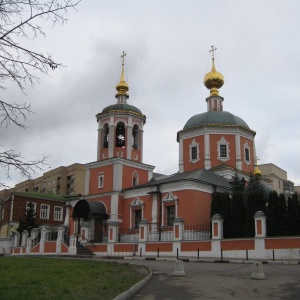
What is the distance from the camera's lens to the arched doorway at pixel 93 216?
1163 inches

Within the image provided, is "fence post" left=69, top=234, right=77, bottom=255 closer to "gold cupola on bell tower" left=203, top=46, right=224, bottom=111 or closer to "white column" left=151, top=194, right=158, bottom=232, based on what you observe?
"white column" left=151, top=194, right=158, bottom=232

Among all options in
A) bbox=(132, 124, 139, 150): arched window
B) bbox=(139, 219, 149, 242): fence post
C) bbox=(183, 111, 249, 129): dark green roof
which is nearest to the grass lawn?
bbox=(139, 219, 149, 242): fence post

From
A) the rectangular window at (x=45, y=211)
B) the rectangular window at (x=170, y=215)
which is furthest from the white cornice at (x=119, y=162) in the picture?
the rectangular window at (x=45, y=211)

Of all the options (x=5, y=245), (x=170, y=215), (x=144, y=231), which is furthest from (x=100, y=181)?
(x=5, y=245)

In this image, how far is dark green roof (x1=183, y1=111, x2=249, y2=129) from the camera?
3347 centimetres

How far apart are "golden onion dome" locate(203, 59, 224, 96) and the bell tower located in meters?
7.91

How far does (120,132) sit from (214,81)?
10.4 metres

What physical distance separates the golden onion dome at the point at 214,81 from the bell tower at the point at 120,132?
25.9 feet

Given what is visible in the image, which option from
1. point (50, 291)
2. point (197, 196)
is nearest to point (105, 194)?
point (197, 196)

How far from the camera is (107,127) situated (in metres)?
32.8

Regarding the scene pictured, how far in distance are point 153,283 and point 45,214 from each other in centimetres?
3738

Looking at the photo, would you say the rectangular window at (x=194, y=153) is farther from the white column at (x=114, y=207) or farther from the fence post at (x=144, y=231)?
the fence post at (x=144, y=231)

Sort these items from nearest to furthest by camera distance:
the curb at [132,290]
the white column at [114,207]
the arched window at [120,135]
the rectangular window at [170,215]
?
the curb at [132,290] < the rectangular window at [170,215] < the white column at [114,207] < the arched window at [120,135]

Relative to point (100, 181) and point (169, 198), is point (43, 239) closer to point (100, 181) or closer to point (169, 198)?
point (100, 181)
